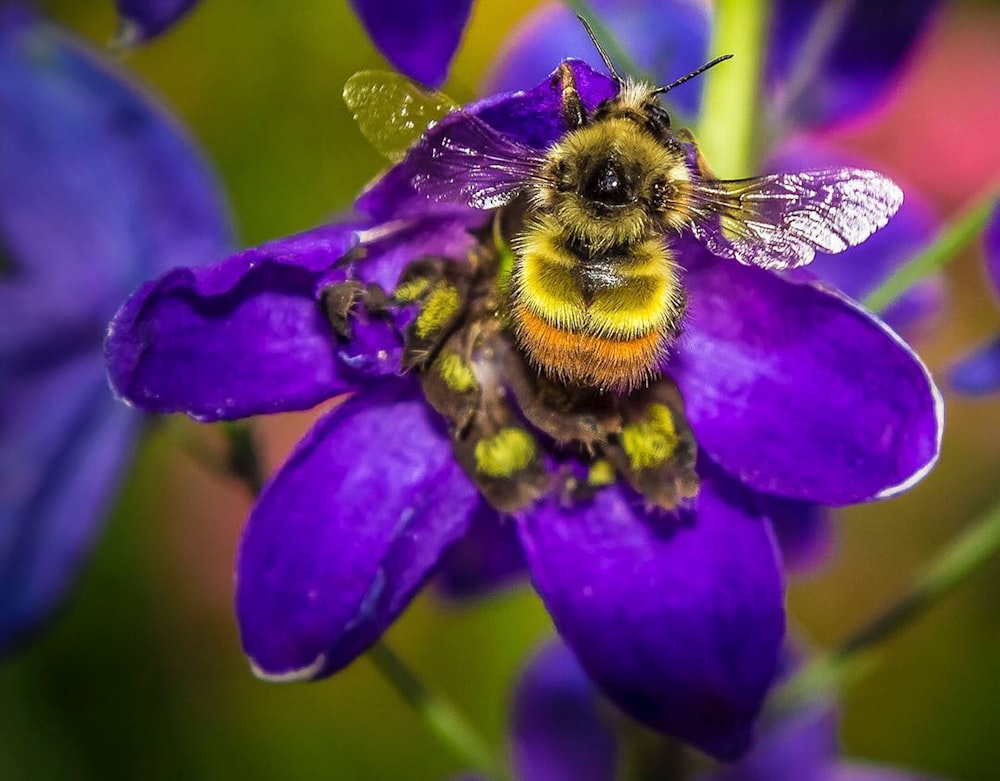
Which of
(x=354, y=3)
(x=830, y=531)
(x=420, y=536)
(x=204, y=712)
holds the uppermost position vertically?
(x=354, y=3)

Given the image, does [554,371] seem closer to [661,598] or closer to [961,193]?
[661,598]

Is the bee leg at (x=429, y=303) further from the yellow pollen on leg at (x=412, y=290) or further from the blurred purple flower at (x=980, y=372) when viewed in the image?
the blurred purple flower at (x=980, y=372)

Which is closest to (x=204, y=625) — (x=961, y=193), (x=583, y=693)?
(x=583, y=693)

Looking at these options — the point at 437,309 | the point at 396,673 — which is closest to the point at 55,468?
the point at 396,673

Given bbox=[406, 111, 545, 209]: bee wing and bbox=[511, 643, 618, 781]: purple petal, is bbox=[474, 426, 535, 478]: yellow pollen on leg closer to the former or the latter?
bbox=[406, 111, 545, 209]: bee wing

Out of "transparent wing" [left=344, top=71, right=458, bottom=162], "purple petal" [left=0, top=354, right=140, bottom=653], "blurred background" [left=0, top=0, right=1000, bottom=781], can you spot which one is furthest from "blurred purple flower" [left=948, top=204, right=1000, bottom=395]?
"blurred background" [left=0, top=0, right=1000, bottom=781]

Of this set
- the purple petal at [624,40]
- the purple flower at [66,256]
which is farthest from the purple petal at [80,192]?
the purple petal at [624,40]

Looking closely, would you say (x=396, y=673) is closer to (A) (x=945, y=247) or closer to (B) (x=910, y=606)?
(B) (x=910, y=606)
